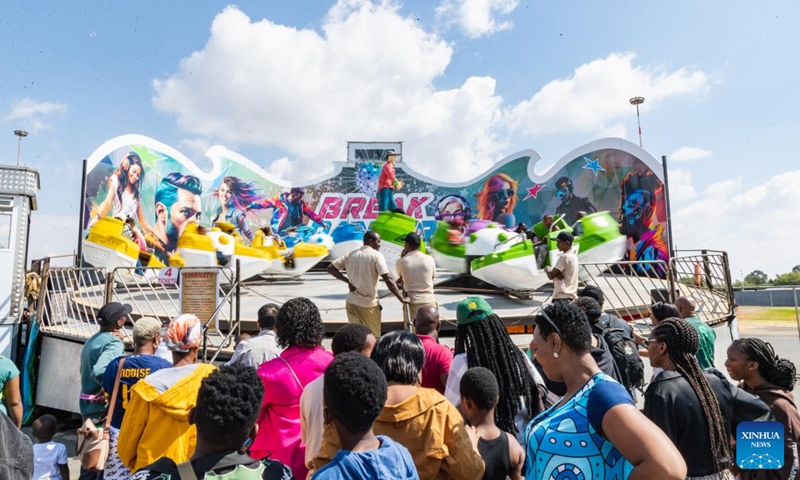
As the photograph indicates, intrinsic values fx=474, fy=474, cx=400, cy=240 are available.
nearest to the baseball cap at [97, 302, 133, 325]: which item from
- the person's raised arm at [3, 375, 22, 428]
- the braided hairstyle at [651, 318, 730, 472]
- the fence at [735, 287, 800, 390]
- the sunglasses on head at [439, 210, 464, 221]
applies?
the person's raised arm at [3, 375, 22, 428]

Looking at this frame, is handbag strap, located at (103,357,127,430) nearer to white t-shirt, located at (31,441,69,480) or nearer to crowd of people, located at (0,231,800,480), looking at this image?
crowd of people, located at (0,231,800,480)

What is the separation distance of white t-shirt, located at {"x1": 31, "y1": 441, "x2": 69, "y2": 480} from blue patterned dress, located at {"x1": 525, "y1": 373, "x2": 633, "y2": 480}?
298 cm

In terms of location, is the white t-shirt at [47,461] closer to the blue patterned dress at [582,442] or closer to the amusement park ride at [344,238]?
the amusement park ride at [344,238]

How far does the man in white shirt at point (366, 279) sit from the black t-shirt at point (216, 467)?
3732 mm

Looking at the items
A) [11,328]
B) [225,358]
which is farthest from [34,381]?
[225,358]

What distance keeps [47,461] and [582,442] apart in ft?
10.4

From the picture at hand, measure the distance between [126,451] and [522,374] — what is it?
6.41 feet

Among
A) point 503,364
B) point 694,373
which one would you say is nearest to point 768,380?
point 694,373

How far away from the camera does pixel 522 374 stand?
2529 mm

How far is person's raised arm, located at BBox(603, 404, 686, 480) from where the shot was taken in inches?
52.9

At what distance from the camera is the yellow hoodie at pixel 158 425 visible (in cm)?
211

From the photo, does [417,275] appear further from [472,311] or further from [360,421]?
[360,421]

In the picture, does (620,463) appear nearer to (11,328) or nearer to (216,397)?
(216,397)

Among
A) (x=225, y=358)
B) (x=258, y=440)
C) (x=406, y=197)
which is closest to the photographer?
(x=258, y=440)
